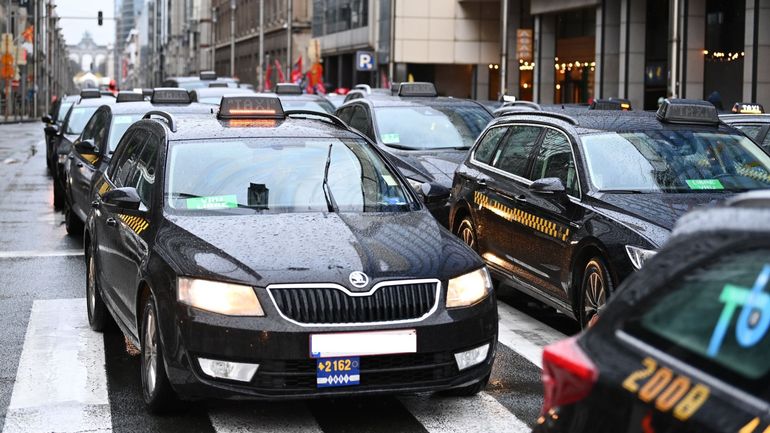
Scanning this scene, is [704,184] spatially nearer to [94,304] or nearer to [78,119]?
[94,304]

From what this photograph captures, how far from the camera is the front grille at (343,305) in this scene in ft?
19.4

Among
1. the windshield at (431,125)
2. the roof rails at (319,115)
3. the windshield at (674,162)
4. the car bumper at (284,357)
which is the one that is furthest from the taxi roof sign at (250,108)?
the windshield at (431,125)

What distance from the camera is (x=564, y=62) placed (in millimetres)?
47812

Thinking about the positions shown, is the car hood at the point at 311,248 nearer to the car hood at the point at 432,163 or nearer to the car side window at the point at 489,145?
the car side window at the point at 489,145

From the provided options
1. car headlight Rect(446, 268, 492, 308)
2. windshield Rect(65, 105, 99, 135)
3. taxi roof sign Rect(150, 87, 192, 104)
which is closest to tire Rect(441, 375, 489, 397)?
car headlight Rect(446, 268, 492, 308)

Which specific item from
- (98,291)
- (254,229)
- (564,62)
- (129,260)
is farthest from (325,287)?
(564,62)

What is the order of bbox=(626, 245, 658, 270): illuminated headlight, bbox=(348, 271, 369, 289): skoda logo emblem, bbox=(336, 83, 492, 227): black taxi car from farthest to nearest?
bbox=(336, 83, 492, 227): black taxi car < bbox=(626, 245, 658, 270): illuminated headlight < bbox=(348, 271, 369, 289): skoda logo emblem

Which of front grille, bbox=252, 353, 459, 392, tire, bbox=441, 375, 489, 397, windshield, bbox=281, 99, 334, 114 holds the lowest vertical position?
tire, bbox=441, 375, 489, 397

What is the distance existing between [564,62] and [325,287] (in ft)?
141

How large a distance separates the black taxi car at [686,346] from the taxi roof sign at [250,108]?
5408 mm

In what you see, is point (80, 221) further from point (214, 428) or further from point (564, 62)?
point (564, 62)

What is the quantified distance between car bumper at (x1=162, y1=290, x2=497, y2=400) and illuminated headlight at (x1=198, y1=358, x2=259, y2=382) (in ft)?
0.07

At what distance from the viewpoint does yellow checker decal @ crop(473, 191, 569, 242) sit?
344 inches

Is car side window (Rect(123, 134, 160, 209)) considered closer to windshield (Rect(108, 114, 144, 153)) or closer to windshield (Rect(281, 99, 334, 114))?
windshield (Rect(108, 114, 144, 153))
